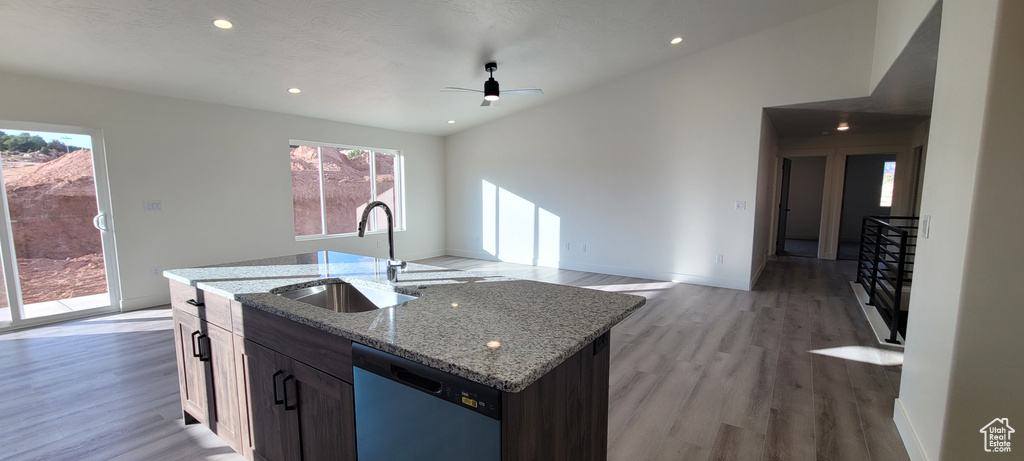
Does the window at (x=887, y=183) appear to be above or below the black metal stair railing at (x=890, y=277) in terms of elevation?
above

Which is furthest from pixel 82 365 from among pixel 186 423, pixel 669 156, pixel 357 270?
pixel 669 156

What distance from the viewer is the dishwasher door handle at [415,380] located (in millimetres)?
1011

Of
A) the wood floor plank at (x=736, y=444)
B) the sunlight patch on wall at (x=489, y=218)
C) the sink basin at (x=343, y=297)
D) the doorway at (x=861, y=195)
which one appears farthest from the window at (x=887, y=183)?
the sink basin at (x=343, y=297)

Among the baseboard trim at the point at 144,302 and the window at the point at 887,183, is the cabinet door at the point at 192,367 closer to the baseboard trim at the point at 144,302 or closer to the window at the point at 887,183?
the baseboard trim at the point at 144,302

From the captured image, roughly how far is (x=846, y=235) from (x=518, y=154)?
8.54 metres

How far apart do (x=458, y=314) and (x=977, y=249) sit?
1.93 m

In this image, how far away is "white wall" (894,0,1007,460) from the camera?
1419mm

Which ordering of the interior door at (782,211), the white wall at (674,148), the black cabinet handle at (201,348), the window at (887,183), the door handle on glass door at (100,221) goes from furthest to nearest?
the window at (887,183) < the interior door at (782,211) < the white wall at (674,148) < the door handle on glass door at (100,221) < the black cabinet handle at (201,348)

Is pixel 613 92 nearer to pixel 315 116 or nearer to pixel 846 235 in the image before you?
pixel 315 116

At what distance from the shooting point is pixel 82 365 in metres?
2.90

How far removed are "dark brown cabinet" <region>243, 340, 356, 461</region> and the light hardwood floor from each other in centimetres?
60

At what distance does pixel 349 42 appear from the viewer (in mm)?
3461

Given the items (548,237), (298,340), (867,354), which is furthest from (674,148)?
(298,340)

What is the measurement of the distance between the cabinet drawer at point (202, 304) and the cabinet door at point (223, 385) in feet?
0.14
